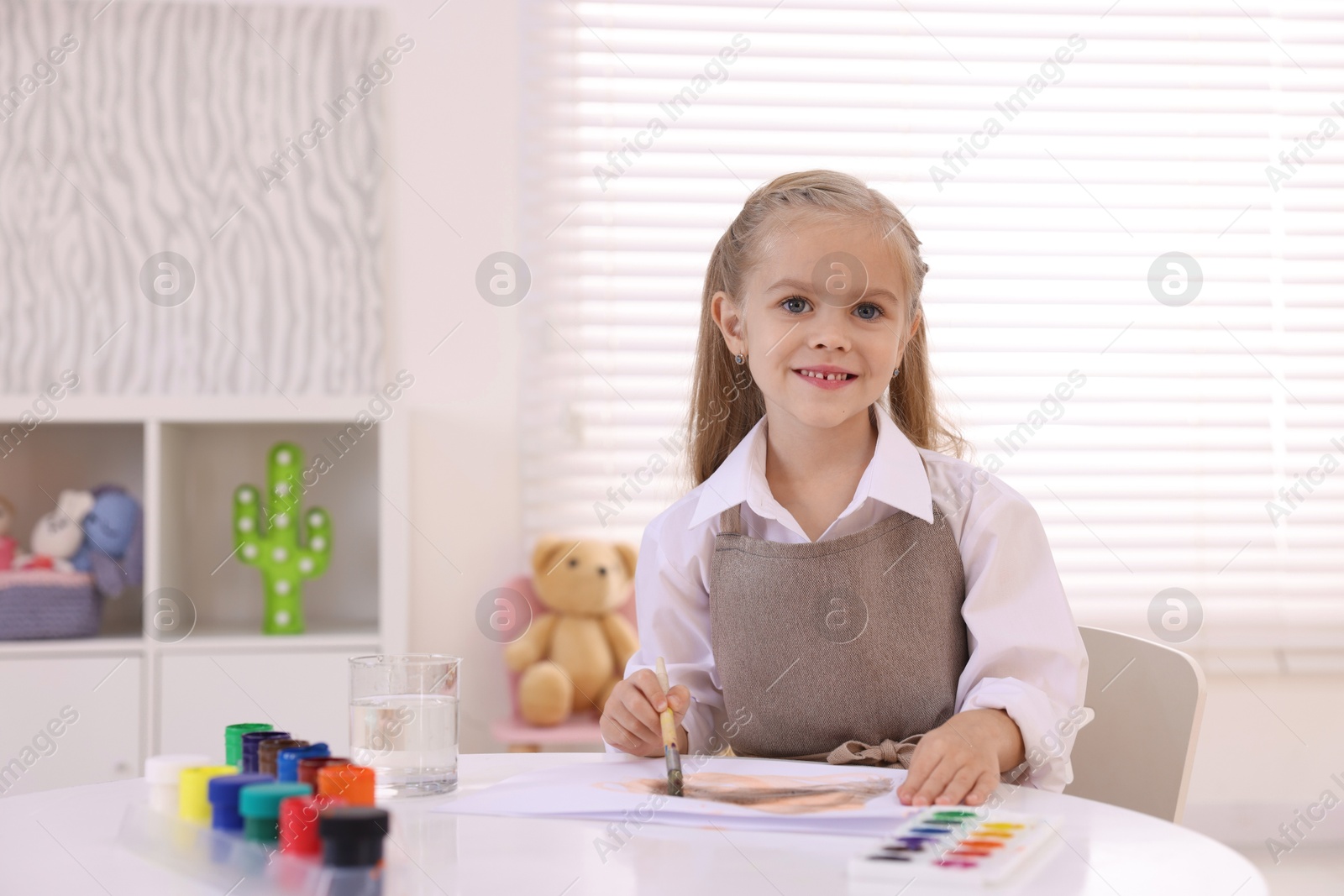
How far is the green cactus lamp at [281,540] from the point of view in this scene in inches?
78.9

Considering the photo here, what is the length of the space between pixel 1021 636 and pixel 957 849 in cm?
38

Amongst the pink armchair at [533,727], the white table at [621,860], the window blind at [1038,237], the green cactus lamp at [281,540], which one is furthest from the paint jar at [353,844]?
the window blind at [1038,237]

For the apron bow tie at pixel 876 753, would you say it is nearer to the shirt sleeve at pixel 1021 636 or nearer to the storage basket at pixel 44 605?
the shirt sleeve at pixel 1021 636

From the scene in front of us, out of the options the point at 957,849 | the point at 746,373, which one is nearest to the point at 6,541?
the point at 746,373

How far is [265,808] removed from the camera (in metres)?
0.62

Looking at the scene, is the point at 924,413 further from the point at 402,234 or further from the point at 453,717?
the point at 402,234

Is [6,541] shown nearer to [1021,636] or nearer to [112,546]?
[112,546]

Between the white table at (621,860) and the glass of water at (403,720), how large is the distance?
33 millimetres

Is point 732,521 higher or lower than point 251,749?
higher

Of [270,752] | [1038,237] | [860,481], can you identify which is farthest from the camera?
[1038,237]

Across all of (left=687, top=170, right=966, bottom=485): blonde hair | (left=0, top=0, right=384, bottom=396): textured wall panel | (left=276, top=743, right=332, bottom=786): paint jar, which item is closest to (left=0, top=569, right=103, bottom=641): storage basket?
(left=0, top=0, right=384, bottom=396): textured wall panel

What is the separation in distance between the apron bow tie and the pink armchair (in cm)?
104

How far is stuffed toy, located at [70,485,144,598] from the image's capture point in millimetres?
1920

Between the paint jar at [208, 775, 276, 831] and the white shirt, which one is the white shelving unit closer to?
the white shirt
